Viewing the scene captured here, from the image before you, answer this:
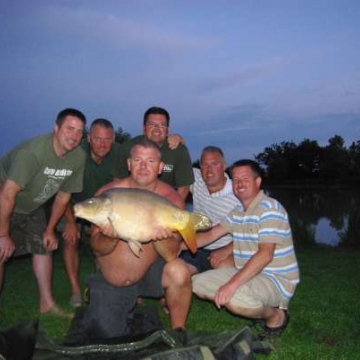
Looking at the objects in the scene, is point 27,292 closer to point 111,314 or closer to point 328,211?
point 111,314

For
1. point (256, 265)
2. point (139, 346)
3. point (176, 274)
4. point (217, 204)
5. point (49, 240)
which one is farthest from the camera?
point (217, 204)

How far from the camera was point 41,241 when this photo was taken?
219 inches

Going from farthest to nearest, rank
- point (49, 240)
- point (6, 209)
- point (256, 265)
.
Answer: point (49, 240)
point (6, 209)
point (256, 265)

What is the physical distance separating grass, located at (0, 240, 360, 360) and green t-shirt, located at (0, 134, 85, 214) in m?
1.47

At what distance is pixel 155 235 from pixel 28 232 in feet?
7.52

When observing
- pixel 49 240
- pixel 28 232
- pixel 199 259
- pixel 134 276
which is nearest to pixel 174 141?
pixel 199 259

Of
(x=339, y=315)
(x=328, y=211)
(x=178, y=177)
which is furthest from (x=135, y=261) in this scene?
(x=328, y=211)

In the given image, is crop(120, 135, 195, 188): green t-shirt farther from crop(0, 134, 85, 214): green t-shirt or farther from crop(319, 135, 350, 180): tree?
crop(319, 135, 350, 180): tree

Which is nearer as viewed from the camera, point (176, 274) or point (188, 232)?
point (188, 232)

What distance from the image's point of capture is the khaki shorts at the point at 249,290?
169 inches

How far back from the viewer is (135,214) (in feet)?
12.3

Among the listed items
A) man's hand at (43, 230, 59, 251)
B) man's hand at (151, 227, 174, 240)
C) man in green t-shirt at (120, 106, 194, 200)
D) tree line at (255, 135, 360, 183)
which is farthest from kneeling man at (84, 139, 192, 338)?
tree line at (255, 135, 360, 183)

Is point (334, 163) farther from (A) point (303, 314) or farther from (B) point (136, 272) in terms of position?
(B) point (136, 272)

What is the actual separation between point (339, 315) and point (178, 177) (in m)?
2.67
